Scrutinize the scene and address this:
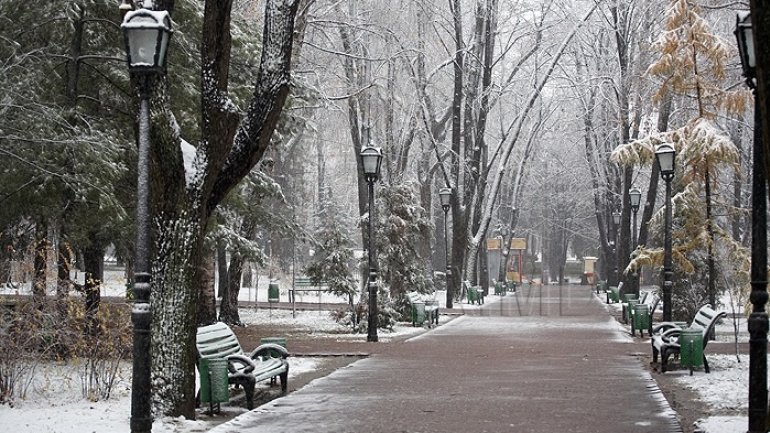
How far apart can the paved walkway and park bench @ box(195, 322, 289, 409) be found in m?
0.37

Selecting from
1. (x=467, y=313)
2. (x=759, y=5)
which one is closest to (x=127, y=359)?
(x=759, y=5)

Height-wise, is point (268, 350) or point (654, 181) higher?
point (654, 181)

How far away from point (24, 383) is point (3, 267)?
155 centimetres

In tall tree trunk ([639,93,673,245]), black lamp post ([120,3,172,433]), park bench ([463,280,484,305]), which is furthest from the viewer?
park bench ([463,280,484,305])

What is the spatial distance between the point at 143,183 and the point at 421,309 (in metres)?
18.1

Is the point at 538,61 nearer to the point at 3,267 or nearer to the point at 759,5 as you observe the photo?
the point at 3,267

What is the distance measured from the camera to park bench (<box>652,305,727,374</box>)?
14347 mm

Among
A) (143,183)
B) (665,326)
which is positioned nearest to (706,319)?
(665,326)

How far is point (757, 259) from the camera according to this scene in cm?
953

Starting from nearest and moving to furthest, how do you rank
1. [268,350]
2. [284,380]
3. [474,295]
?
[284,380]
[268,350]
[474,295]

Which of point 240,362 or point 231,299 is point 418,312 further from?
point 240,362

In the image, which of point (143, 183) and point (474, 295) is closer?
point (143, 183)

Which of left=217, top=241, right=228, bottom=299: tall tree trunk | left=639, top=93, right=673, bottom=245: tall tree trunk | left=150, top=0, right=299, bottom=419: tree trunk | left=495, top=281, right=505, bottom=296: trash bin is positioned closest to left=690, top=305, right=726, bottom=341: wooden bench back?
left=150, top=0, right=299, bottom=419: tree trunk

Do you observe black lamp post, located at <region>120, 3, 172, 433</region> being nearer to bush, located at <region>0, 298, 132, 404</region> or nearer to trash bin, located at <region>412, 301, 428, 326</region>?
bush, located at <region>0, 298, 132, 404</region>
